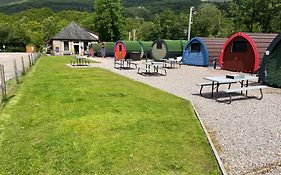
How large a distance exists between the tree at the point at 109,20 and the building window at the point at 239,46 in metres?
54.7

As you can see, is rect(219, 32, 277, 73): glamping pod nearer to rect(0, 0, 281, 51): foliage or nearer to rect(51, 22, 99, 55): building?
rect(0, 0, 281, 51): foliage

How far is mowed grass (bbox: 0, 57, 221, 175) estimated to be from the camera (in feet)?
19.0

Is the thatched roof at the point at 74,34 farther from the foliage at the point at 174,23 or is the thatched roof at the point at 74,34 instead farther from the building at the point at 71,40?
the foliage at the point at 174,23

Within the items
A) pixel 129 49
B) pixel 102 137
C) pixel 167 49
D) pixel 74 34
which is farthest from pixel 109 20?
pixel 102 137

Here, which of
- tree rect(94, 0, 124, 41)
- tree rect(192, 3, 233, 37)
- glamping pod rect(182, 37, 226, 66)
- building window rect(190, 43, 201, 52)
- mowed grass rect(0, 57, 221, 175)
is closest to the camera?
mowed grass rect(0, 57, 221, 175)

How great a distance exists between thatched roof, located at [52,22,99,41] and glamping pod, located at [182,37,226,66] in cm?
4919

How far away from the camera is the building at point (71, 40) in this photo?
70.5 meters

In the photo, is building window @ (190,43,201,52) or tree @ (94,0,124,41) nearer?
building window @ (190,43,201,52)

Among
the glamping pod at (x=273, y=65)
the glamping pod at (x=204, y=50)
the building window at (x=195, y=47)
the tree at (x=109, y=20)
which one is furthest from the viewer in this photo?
the tree at (x=109, y=20)

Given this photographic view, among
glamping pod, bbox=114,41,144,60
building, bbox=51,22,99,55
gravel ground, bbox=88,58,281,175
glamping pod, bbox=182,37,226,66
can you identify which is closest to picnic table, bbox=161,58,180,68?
glamping pod, bbox=182,37,226,66

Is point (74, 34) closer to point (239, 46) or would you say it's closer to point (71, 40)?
point (71, 40)

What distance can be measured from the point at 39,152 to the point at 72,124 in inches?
77.1

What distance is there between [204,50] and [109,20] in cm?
5225

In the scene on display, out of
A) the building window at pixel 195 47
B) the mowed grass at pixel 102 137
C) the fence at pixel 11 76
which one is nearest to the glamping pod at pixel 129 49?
the building window at pixel 195 47
